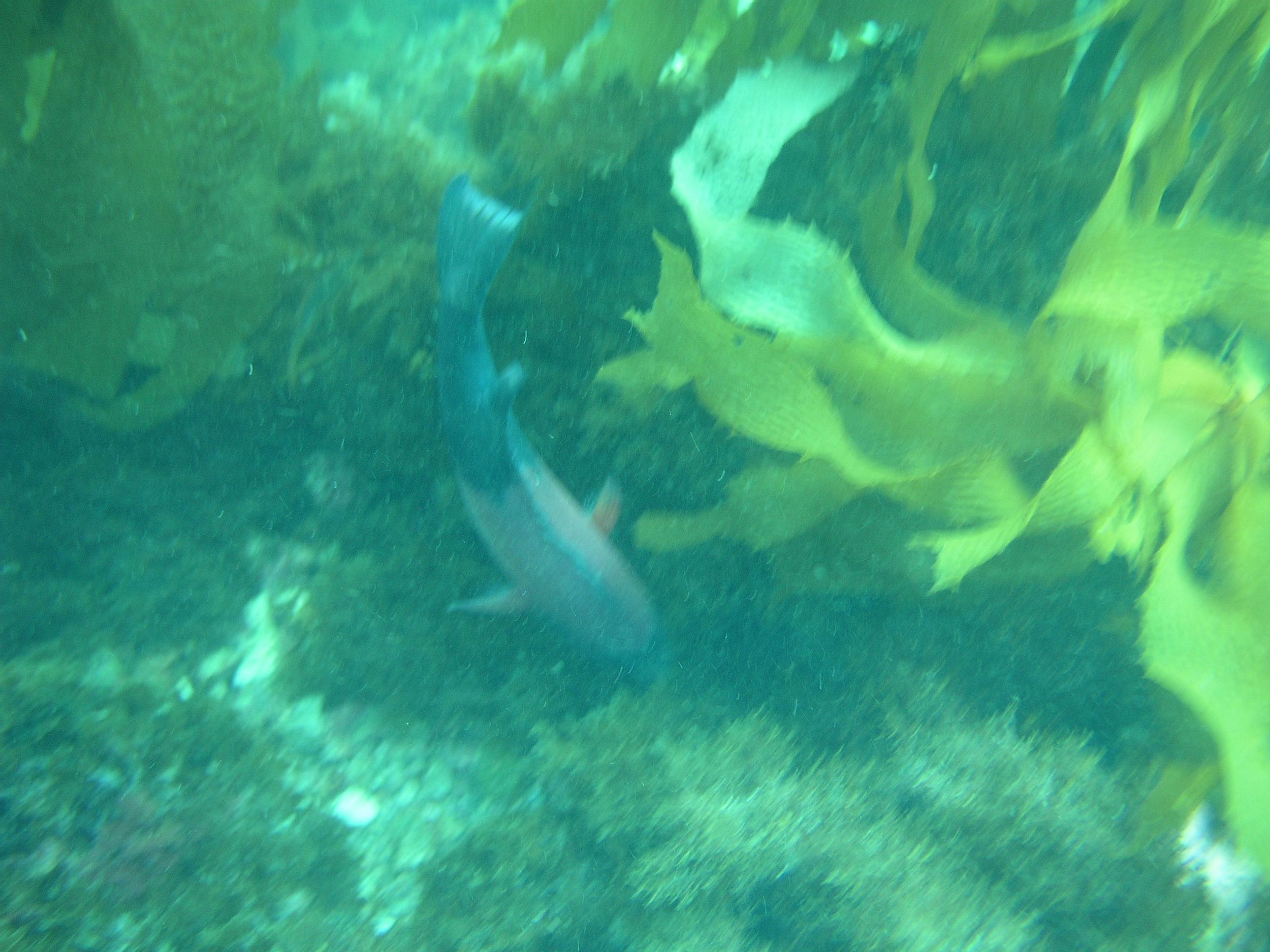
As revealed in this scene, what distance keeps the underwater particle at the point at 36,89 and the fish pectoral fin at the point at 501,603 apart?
2542mm

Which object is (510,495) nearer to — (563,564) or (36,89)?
(563,564)

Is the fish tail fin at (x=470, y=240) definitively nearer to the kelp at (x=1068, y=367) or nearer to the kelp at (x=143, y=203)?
the kelp at (x=1068, y=367)

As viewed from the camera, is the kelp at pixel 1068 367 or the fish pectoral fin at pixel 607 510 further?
the fish pectoral fin at pixel 607 510

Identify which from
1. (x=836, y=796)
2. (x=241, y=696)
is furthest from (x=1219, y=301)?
(x=241, y=696)

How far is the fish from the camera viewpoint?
7.68 ft

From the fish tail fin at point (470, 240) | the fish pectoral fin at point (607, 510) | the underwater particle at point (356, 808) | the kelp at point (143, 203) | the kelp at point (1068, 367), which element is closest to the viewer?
the kelp at point (1068, 367)

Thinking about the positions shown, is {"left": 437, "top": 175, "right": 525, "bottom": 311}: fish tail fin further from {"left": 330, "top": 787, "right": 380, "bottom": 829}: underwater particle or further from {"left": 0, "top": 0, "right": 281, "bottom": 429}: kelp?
{"left": 330, "top": 787, "right": 380, "bottom": 829}: underwater particle

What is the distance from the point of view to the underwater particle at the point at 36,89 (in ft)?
8.43

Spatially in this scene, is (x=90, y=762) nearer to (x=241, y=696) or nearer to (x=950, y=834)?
(x=241, y=696)

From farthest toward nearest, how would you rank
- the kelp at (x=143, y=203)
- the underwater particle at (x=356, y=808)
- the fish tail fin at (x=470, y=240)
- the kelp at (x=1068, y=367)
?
the underwater particle at (x=356, y=808), the kelp at (x=143, y=203), the fish tail fin at (x=470, y=240), the kelp at (x=1068, y=367)

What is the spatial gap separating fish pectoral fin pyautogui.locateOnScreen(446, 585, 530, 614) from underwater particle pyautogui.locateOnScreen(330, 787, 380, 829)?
943 mm

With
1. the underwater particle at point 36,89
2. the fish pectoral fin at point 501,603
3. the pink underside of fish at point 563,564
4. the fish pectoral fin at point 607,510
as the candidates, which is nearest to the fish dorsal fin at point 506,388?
the pink underside of fish at point 563,564

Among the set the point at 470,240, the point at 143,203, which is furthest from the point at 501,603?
the point at 143,203

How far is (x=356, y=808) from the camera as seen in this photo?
2.84 metres
